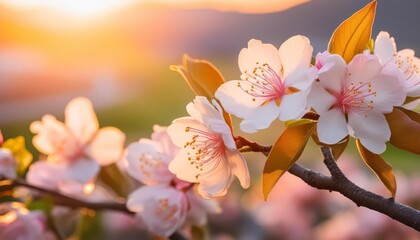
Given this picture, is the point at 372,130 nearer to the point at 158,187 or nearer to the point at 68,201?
the point at 158,187

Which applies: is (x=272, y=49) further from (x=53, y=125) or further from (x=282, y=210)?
(x=282, y=210)

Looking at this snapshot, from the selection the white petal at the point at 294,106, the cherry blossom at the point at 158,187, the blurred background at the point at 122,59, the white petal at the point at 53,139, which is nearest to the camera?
the white petal at the point at 294,106

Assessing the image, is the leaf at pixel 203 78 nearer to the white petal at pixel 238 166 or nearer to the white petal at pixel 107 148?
the white petal at pixel 238 166

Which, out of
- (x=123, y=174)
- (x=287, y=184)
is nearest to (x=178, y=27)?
(x=287, y=184)

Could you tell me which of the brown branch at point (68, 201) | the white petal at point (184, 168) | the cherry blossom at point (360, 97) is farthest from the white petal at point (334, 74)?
the brown branch at point (68, 201)

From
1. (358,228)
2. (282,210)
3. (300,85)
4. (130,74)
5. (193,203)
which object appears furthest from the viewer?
(130,74)

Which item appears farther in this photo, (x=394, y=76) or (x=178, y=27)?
(x=178, y=27)
